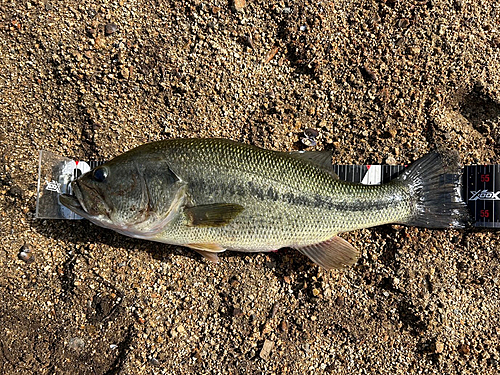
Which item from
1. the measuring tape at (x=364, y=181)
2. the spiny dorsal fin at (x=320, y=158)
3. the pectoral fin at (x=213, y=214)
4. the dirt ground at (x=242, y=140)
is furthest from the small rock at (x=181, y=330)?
the spiny dorsal fin at (x=320, y=158)

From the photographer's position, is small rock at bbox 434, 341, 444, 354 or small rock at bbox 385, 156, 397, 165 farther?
small rock at bbox 385, 156, 397, 165

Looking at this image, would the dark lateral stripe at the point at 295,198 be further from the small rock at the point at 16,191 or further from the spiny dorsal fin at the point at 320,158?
the small rock at the point at 16,191

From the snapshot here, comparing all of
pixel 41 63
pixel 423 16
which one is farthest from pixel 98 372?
pixel 423 16

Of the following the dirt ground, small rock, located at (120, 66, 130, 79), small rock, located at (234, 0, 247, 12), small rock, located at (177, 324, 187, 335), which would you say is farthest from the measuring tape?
small rock, located at (234, 0, 247, 12)

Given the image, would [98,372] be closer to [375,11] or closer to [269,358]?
[269,358]

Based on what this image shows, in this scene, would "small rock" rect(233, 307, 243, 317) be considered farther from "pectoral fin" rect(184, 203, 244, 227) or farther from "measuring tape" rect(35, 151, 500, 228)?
"measuring tape" rect(35, 151, 500, 228)

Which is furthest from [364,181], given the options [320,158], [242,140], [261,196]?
[242,140]

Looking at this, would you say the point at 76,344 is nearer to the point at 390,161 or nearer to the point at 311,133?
the point at 311,133
